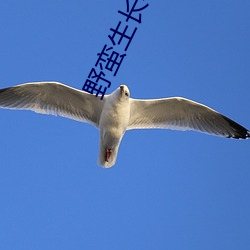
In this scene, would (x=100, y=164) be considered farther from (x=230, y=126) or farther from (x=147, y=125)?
(x=230, y=126)

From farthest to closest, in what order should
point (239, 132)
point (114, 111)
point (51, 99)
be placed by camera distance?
1. point (239, 132)
2. point (51, 99)
3. point (114, 111)

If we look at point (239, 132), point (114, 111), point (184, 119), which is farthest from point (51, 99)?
point (239, 132)

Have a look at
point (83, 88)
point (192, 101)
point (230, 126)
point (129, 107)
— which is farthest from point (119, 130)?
point (230, 126)

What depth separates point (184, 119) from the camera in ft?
20.0

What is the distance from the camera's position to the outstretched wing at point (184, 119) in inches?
231

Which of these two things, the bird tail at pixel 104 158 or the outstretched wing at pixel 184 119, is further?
the outstretched wing at pixel 184 119

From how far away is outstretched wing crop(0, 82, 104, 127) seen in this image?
566 centimetres

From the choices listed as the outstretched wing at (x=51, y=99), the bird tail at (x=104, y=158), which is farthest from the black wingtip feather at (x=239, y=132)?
the outstretched wing at (x=51, y=99)

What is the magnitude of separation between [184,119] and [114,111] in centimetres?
121

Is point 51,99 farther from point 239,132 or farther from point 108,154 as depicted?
point 239,132

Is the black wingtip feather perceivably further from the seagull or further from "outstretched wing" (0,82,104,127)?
"outstretched wing" (0,82,104,127)

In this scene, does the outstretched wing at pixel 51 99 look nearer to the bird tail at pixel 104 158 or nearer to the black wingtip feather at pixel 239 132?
the bird tail at pixel 104 158

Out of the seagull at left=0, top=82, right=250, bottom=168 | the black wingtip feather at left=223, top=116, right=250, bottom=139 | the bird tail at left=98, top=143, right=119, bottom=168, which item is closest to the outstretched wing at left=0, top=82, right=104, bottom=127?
the seagull at left=0, top=82, right=250, bottom=168

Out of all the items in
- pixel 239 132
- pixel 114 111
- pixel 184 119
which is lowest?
pixel 114 111
